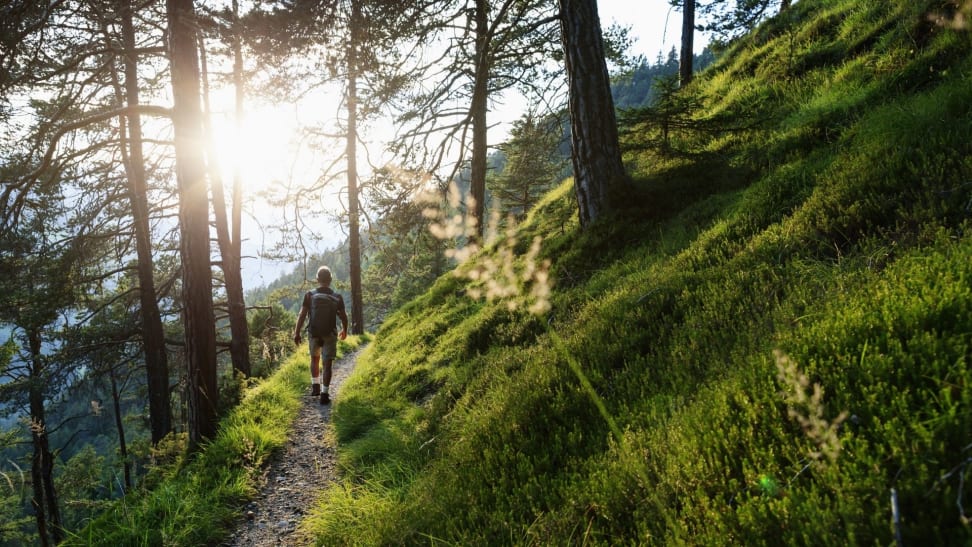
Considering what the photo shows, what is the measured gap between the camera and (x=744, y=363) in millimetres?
2615

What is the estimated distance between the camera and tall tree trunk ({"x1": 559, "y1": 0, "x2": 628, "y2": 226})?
20.7 feet

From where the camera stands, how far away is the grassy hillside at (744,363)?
1.73 metres

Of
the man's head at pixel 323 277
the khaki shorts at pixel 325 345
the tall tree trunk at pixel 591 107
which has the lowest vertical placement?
the khaki shorts at pixel 325 345

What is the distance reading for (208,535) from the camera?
13.3 feet

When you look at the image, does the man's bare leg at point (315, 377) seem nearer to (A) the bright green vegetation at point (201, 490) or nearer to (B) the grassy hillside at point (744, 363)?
(A) the bright green vegetation at point (201, 490)

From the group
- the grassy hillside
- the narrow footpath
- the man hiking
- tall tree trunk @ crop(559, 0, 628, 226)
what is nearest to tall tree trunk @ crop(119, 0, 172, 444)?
the man hiking

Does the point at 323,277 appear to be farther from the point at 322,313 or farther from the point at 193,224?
the point at 193,224

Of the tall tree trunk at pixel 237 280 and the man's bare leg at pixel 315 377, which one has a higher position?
the tall tree trunk at pixel 237 280

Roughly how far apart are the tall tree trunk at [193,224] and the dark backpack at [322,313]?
5.97 feet

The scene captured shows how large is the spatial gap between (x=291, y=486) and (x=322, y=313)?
3807mm

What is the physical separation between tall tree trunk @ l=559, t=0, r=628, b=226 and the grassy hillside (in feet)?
1.65

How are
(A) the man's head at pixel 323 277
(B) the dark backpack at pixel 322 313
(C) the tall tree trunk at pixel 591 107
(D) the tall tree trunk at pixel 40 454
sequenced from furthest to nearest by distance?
(D) the tall tree trunk at pixel 40 454, (A) the man's head at pixel 323 277, (B) the dark backpack at pixel 322 313, (C) the tall tree trunk at pixel 591 107

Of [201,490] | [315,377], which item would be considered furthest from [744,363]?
[315,377]

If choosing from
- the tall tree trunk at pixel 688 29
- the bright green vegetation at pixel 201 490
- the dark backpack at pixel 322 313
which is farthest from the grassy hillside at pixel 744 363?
the tall tree trunk at pixel 688 29
